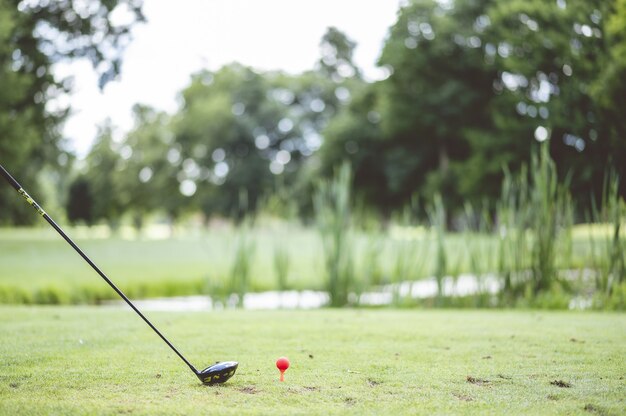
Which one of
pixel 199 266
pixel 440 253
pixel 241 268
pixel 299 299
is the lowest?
pixel 299 299

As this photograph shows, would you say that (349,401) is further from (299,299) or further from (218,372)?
(299,299)

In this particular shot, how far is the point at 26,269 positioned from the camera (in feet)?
41.5

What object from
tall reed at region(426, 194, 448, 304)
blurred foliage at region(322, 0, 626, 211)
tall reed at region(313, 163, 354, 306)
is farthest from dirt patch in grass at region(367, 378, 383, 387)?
blurred foliage at region(322, 0, 626, 211)

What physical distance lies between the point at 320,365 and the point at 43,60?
16481mm

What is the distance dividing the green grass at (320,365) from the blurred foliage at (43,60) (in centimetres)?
732

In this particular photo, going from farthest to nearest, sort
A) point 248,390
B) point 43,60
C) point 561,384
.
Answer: point 43,60 → point 561,384 → point 248,390

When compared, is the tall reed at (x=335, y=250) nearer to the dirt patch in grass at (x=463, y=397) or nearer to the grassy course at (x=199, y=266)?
the grassy course at (x=199, y=266)

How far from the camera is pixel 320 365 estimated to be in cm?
362

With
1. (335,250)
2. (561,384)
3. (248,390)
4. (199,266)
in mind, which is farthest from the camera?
(199,266)

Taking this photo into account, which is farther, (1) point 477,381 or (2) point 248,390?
(1) point 477,381

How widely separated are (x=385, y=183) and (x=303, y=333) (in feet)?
100

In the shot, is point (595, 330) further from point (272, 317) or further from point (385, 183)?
point (385, 183)

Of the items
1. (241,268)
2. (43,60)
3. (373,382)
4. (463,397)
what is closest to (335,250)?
(241,268)

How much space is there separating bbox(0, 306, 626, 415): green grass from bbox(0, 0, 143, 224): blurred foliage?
732 centimetres
